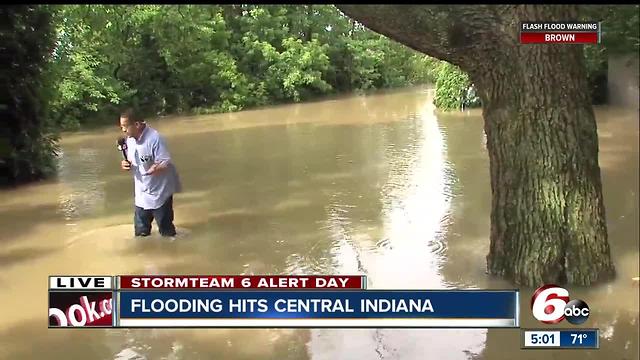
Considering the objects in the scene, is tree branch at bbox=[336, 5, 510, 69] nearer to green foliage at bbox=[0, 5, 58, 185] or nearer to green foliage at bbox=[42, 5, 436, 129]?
green foliage at bbox=[42, 5, 436, 129]

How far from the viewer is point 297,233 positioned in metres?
6.82

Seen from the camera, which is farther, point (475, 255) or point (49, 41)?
point (49, 41)

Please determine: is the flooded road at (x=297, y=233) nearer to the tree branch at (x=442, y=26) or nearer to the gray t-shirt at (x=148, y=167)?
the gray t-shirt at (x=148, y=167)

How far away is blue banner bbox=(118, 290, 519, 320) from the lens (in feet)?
11.2

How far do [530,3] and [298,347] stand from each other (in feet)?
8.80

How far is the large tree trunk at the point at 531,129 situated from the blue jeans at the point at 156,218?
2820 millimetres

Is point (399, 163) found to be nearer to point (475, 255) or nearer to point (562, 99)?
point (475, 255)

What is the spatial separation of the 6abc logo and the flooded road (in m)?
0.07

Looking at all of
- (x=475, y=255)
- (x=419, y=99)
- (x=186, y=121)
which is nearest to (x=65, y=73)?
(x=186, y=121)

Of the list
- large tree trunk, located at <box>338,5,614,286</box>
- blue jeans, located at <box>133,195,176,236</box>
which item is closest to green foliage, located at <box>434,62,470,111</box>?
blue jeans, located at <box>133,195,176,236</box>

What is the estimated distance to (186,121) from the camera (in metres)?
15.4

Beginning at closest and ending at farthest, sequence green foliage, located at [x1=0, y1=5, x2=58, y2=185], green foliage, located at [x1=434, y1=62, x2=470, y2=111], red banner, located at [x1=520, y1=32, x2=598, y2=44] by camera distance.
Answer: red banner, located at [x1=520, y1=32, x2=598, y2=44]
green foliage, located at [x1=0, y1=5, x2=58, y2=185]
green foliage, located at [x1=434, y1=62, x2=470, y2=111]

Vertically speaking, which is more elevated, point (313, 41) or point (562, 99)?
point (313, 41)

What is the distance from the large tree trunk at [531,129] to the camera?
14.5 ft
